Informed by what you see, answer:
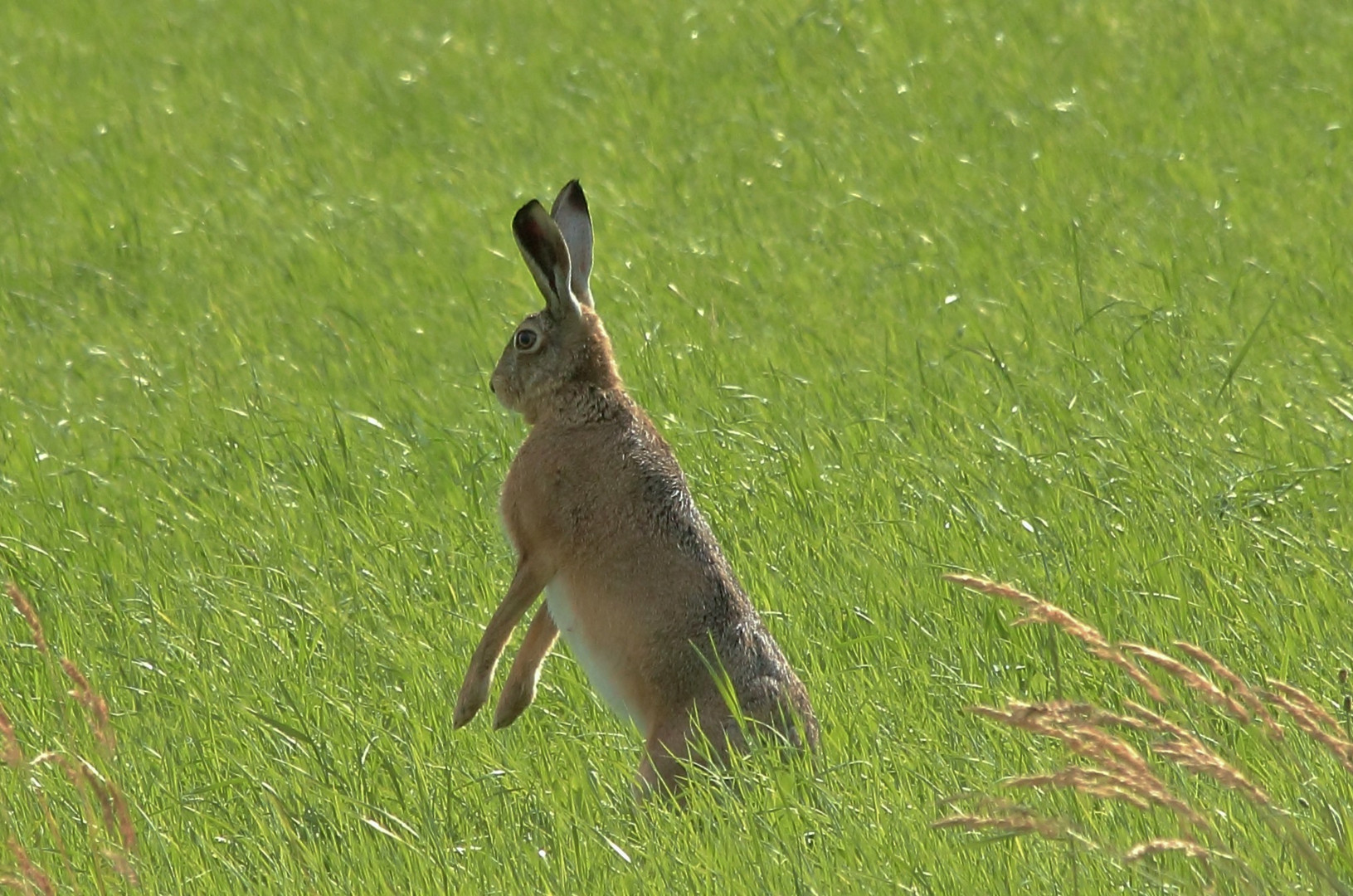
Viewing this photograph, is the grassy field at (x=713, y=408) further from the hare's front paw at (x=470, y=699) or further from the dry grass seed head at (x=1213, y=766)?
the dry grass seed head at (x=1213, y=766)

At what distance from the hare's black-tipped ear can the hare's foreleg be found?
0.83m

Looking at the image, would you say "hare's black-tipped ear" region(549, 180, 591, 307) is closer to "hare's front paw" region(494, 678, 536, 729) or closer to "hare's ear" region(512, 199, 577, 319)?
"hare's ear" region(512, 199, 577, 319)

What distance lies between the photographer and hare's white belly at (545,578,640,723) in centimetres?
432

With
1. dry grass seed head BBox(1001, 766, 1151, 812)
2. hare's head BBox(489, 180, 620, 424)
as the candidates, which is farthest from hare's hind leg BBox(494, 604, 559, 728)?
dry grass seed head BBox(1001, 766, 1151, 812)

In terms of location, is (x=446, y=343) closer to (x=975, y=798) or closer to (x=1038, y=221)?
(x=1038, y=221)

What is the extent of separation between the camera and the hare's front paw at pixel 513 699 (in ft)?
14.8

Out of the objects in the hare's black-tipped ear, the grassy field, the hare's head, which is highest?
the hare's black-tipped ear

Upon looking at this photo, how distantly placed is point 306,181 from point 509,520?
6.58 m

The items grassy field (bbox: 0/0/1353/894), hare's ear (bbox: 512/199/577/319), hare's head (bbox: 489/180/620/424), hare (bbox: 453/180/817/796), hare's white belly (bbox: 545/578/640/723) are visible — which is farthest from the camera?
hare's head (bbox: 489/180/620/424)

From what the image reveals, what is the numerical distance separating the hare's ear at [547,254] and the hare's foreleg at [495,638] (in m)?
0.64

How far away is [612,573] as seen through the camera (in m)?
4.35

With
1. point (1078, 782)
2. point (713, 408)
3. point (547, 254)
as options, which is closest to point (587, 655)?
point (547, 254)

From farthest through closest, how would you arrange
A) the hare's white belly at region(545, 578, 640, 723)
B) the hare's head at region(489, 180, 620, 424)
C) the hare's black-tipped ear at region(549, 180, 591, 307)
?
the hare's black-tipped ear at region(549, 180, 591, 307) → the hare's head at region(489, 180, 620, 424) → the hare's white belly at region(545, 578, 640, 723)

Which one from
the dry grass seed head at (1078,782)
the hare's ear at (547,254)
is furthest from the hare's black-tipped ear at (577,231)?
the dry grass seed head at (1078,782)
